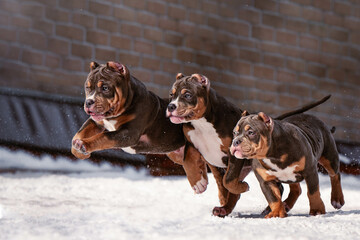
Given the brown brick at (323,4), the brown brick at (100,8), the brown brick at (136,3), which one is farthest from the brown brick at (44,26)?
the brown brick at (323,4)

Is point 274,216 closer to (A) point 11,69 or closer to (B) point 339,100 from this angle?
(A) point 11,69

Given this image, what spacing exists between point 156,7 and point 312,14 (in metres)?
1.19

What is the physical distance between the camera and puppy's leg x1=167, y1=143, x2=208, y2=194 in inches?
56.1

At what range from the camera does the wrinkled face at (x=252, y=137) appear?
1.27 meters

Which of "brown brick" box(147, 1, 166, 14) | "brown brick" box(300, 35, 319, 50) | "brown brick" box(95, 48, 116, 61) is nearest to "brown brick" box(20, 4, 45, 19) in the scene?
"brown brick" box(95, 48, 116, 61)

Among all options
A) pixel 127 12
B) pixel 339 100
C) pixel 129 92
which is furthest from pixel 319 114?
pixel 129 92

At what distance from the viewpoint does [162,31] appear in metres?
3.51

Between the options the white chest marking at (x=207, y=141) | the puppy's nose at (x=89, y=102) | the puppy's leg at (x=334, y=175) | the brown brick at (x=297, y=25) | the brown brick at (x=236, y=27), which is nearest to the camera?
the puppy's nose at (x=89, y=102)

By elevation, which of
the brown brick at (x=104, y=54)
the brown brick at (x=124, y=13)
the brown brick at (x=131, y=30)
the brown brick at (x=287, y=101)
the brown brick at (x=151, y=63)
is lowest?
the brown brick at (x=287, y=101)

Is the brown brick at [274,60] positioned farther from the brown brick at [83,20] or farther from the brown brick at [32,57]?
the brown brick at [32,57]

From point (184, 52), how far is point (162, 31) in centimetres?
19

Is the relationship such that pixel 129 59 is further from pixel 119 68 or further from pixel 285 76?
pixel 119 68

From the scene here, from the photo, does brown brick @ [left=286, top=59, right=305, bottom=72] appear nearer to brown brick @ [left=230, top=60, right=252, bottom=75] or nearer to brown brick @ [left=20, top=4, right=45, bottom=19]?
brown brick @ [left=230, top=60, right=252, bottom=75]

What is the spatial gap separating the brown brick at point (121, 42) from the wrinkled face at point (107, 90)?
86.0 inches
